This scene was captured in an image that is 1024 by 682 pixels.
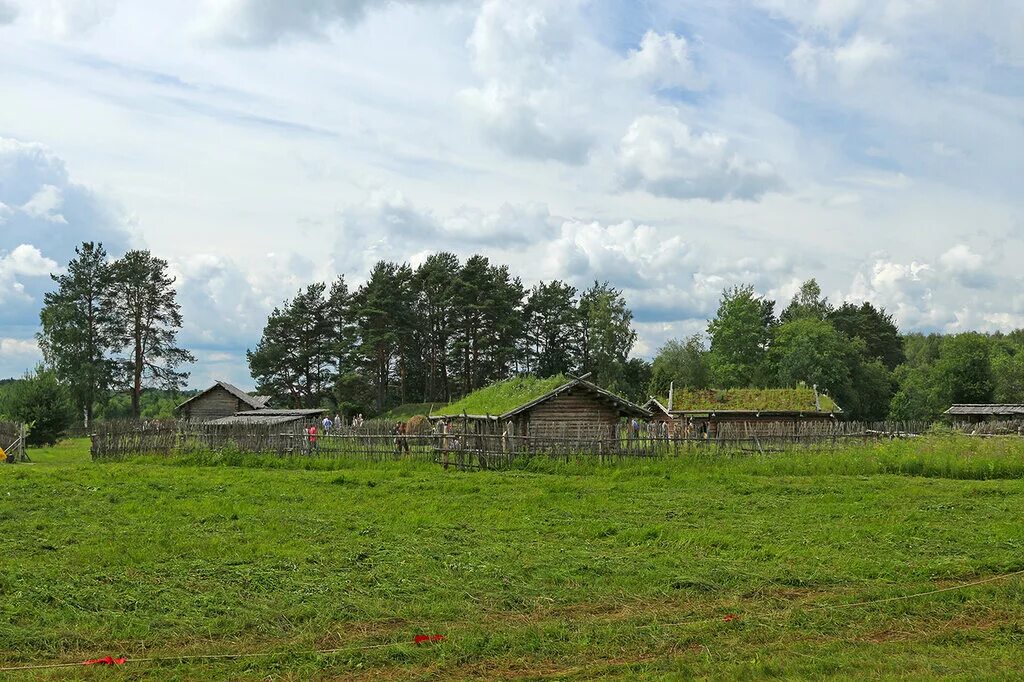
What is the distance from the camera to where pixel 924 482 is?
21.1 meters

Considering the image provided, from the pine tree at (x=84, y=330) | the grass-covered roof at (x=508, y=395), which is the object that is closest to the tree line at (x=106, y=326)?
the pine tree at (x=84, y=330)

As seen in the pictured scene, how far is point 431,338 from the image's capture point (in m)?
69.4

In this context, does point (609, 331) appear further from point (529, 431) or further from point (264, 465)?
point (264, 465)

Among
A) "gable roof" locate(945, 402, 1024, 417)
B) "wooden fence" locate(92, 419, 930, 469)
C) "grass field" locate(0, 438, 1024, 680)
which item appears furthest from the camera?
"gable roof" locate(945, 402, 1024, 417)

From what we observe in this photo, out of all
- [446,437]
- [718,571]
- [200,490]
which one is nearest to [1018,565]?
[718,571]

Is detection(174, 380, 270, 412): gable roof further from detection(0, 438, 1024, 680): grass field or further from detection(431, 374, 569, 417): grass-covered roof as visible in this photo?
detection(0, 438, 1024, 680): grass field

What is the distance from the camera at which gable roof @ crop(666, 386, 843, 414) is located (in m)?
43.7

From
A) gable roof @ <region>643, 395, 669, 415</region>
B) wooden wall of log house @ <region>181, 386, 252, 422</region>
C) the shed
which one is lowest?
the shed

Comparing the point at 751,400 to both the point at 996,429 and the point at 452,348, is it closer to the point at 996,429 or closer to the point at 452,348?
the point at 996,429

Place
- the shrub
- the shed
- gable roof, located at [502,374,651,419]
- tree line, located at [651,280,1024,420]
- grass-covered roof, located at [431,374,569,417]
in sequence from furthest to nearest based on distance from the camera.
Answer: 1. tree line, located at [651,280,1024,420]
2. the shed
3. the shrub
4. grass-covered roof, located at [431,374,569,417]
5. gable roof, located at [502,374,651,419]

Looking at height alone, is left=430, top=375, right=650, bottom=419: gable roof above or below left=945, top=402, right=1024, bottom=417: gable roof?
above

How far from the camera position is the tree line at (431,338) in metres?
66.3

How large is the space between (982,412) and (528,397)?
3627 cm

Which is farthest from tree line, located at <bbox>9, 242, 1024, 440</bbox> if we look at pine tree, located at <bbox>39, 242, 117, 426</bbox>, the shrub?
the shrub
